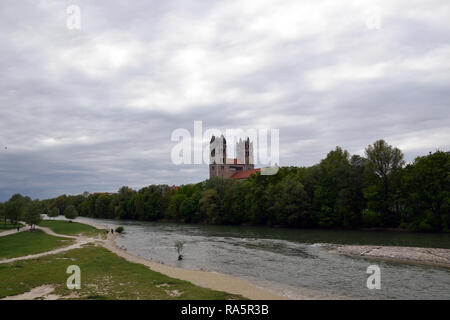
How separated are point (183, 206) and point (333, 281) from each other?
302 ft

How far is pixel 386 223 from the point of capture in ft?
222

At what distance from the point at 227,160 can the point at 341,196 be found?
4610 inches

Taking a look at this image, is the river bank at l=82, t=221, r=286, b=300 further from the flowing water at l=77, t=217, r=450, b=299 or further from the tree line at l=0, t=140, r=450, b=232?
the tree line at l=0, t=140, r=450, b=232

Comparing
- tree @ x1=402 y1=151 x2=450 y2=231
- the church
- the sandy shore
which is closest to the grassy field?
the sandy shore

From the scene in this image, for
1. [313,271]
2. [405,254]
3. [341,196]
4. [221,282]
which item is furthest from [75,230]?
[405,254]

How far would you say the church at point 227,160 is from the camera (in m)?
183

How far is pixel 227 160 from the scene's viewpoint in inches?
7343

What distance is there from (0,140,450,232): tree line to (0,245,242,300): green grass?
47.7 metres

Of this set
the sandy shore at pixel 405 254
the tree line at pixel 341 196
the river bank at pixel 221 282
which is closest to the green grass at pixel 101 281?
the river bank at pixel 221 282

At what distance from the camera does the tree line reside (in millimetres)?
60812

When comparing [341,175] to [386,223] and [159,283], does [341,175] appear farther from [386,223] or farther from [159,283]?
[159,283]

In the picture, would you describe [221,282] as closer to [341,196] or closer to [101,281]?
[101,281]

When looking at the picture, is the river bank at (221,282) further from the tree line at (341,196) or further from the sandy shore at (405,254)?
the tree line at (341,196)

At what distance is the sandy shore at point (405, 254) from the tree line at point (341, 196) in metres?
27.0
